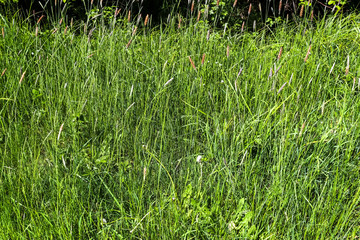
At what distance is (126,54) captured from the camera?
110 inches

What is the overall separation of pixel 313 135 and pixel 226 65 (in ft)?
3.18

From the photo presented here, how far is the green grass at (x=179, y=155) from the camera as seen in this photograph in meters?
1.50

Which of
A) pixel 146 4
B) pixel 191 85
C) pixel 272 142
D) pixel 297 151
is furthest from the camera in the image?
pixel 146 4

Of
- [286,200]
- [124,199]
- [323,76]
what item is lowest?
[124,199]

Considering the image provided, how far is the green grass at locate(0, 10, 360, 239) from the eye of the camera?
150cm

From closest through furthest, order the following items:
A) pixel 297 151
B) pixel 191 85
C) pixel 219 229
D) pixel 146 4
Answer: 1. pixel 219 229
2. pixel 297 151
3. pixel 191 85
4. pixel 146 4

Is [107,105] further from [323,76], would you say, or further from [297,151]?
[323,76]

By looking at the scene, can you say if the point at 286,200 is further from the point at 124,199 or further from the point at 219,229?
the point at 124,199

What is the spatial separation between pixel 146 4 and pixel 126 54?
2.05 meters

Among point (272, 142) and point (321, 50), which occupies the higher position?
point (321, 50)

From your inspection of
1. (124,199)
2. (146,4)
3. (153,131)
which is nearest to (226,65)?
(153,131)

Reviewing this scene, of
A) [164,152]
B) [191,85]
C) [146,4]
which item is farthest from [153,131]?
[146,4]

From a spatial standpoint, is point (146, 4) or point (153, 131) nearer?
point (153, 131)

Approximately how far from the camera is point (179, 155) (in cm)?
198
